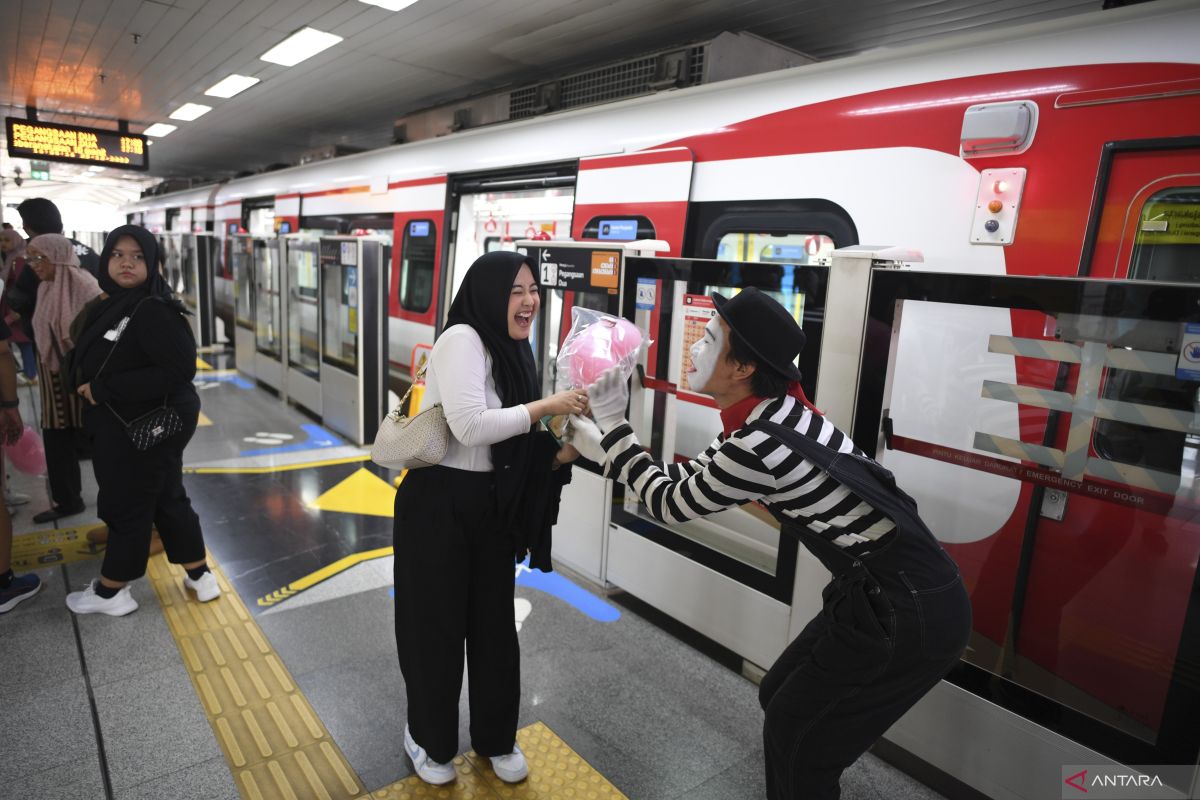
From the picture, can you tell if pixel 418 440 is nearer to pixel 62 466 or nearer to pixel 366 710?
pixel 366 710

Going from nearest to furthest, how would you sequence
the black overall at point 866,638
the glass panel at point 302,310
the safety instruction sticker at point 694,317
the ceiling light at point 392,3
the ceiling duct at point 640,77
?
the black overall at point 866,638
the safety instruction sticker at point 694,317
the ceiling duct at point 640,77
the ceiling light at point 392,3
the glass panel at point 302,310

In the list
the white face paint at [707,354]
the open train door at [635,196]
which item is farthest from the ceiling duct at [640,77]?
the white face paint at [707,354]

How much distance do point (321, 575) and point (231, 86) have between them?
21.4 ft

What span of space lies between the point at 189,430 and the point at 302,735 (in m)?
1.56

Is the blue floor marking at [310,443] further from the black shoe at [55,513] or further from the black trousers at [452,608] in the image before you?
the black trousers at [452,608]

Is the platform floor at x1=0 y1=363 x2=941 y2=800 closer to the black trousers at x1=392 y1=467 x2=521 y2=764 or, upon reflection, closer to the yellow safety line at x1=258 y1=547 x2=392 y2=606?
the yellow safety line at x1=258 y1=547 x2=392 y2=606

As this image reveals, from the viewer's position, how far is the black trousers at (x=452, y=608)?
2.18m

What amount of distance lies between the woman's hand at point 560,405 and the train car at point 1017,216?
1134mm

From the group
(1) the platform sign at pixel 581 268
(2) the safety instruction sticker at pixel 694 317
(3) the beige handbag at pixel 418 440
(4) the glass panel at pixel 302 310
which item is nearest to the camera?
(3) the beige handbag at pixel 418 440

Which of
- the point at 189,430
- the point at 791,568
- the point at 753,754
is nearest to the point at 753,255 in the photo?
the point at 791,568

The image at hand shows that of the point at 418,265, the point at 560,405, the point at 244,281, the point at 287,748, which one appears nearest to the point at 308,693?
the point at 287,748

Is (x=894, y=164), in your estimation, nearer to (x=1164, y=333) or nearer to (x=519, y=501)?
(x=1164, y=333)

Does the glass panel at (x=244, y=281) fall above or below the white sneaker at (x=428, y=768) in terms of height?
above

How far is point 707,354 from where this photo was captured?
200 centimetres
